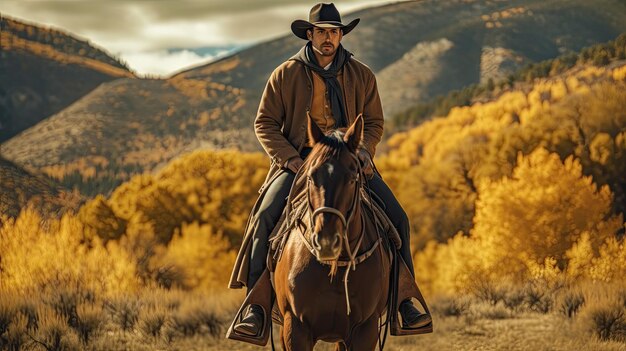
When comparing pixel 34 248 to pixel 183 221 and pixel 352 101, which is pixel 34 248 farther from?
pixel 352 101

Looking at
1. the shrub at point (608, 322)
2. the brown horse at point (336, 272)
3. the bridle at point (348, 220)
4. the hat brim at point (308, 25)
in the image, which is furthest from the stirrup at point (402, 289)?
the shrub at point (608, 322)

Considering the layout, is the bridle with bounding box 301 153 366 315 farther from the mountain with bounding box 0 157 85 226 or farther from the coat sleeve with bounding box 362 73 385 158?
the mountain with bounding box 0 157 85 226

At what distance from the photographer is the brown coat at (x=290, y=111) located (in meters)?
7.16

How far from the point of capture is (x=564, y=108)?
215 feet

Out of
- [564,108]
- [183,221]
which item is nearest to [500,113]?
[564,108]

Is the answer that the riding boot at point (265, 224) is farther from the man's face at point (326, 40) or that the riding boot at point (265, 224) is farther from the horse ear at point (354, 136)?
the horse ear at point (354, 136)

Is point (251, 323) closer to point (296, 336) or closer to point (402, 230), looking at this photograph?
point (296, 336)

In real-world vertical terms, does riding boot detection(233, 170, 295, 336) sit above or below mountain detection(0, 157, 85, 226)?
above

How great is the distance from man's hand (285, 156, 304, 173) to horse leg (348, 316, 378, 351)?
140 cm

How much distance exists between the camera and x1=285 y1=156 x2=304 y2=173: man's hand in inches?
272

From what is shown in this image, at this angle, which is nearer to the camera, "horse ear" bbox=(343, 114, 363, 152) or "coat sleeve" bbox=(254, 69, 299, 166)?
"horse ear" bbox=(343, 114, 363, 152)

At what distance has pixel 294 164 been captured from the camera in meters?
6.91

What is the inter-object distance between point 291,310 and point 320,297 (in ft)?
1.00

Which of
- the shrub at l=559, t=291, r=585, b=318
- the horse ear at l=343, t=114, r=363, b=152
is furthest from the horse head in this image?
the shrub at l=559, t=291, r=585, b=318
